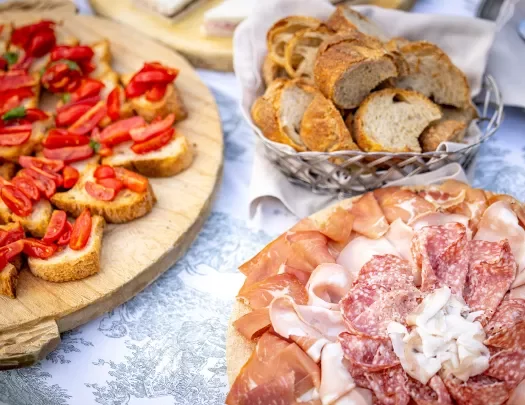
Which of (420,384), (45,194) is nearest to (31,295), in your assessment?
(45,194)

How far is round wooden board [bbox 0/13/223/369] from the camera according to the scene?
5.89ft

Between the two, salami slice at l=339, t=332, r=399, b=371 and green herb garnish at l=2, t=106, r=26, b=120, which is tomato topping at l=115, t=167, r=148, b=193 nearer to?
green herb garnish at l=2, t=106, r=26, b=120

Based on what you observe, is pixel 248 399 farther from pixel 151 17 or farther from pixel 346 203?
pixel 151 17

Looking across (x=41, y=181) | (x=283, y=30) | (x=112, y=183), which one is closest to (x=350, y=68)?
(x=283, y=30)

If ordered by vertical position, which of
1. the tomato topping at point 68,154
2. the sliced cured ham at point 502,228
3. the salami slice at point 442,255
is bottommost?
the tomato topping at point 68,154

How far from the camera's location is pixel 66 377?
5.92ft

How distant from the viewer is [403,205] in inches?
76.0

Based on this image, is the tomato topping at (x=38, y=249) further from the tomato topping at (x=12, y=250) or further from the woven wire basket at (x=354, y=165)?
the woven wire basket at (x=354, y=165)

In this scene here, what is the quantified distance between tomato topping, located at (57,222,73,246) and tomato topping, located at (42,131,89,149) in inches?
15.4

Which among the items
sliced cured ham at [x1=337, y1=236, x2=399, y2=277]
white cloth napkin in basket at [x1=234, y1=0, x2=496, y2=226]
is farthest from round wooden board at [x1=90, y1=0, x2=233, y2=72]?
sliced cured ham at [x1=337, y1=236, x2=399, y2=277]

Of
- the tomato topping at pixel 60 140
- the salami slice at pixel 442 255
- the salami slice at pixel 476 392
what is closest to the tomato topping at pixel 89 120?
the tomato topping at pixel 60 140

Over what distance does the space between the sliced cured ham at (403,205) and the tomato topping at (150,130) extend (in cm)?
86

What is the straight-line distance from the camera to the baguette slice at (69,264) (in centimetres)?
188

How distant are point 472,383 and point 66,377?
1.14 m
